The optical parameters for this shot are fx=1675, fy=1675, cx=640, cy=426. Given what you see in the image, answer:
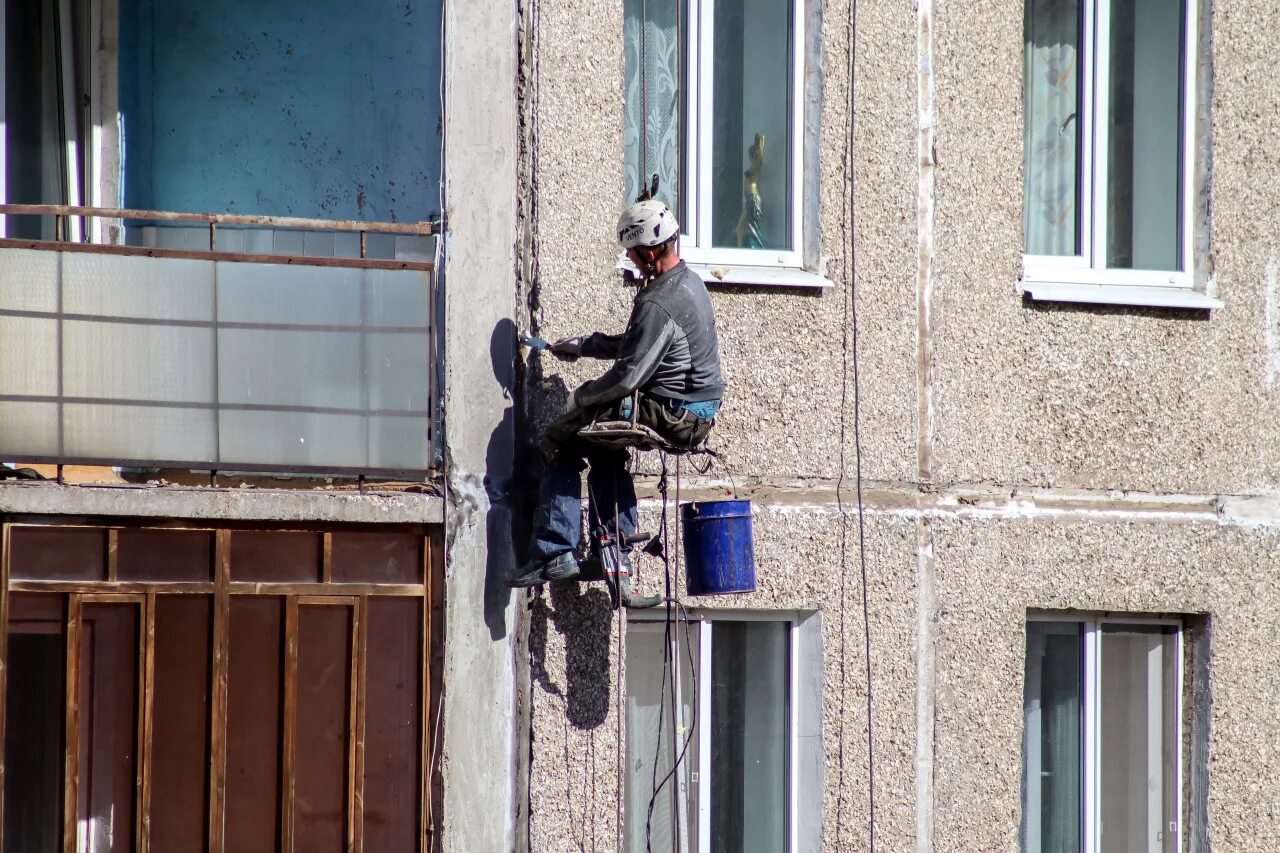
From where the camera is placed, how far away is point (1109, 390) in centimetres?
791

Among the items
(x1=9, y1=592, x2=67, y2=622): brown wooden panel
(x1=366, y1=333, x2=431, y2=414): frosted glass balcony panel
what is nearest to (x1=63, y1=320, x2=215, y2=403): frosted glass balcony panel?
(x1=366, y1=333, x2=431, y2=414): frosted glass balcony panel

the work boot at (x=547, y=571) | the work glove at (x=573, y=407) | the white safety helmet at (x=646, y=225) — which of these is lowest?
the work boot at (x=547, y=571)

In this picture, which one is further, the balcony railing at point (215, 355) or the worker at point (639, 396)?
the balcony railing at point (215, 355)

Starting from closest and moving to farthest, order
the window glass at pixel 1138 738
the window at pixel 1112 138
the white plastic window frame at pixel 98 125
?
the window glass at pixel 1138 738 < the window at pixel 1112 138 < the white plastic window frame at pixel 98 125

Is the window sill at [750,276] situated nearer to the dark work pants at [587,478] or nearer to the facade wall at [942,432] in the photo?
the facade wall at [942,432]

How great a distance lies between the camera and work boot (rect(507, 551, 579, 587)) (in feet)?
22.9

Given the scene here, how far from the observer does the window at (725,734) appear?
24.6ft

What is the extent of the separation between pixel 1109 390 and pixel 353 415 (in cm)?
352

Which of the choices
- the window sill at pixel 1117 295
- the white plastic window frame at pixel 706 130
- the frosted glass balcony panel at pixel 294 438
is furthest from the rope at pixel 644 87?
the window sill at pixel 1117 295

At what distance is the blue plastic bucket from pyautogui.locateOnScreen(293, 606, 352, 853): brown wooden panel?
5.11ft

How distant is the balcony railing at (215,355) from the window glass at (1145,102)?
11.5 feet

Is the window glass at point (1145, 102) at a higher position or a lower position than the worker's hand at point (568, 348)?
higher

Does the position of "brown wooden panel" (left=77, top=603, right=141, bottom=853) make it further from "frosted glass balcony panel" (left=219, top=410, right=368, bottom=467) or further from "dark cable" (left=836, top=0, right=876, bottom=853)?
"dark cable" (left=836, top=0, right=876, bottom=853)

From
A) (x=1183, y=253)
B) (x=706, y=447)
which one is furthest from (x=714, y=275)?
(x=1183, y=253)
